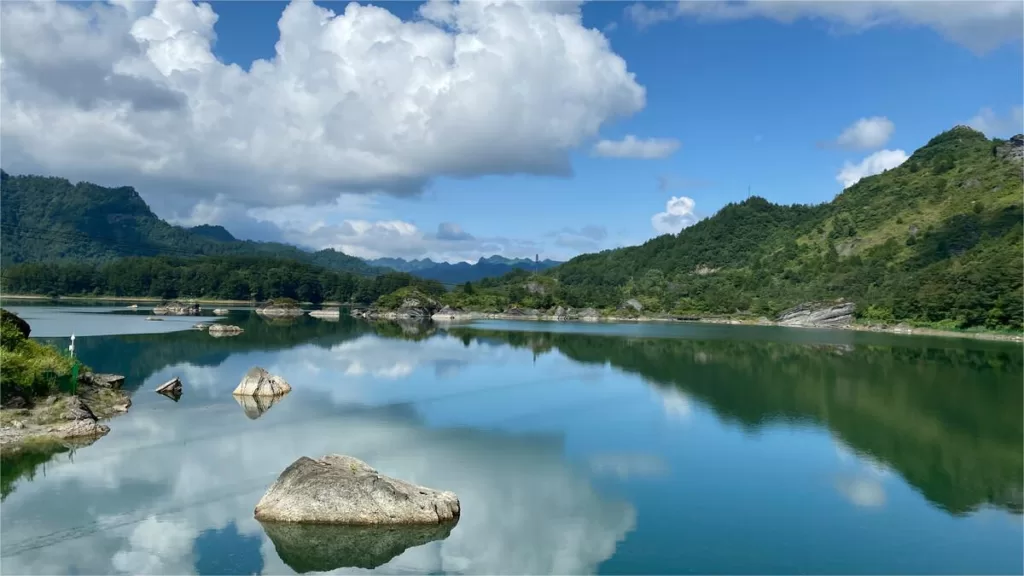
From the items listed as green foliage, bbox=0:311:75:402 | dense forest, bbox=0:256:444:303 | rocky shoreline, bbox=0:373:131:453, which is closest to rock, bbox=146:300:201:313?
dense forest, bbox=0:256:444:303

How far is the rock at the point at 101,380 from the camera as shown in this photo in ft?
90.3

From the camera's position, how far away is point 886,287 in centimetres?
9744

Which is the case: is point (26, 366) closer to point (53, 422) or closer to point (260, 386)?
point (53, 422)

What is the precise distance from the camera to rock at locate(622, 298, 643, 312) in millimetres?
124625

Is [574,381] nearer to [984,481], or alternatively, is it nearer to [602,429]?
[602,429]

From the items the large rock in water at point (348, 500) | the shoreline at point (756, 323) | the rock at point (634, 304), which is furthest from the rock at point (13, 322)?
the rock at point (634, 304)

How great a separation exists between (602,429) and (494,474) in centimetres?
820

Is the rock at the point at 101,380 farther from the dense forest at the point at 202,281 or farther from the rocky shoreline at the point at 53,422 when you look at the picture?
the dense forest at the point at 202,281

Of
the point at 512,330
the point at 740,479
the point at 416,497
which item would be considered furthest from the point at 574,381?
the point at 512,330

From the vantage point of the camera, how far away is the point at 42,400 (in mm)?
22859

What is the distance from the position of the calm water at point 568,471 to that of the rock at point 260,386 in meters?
1.04

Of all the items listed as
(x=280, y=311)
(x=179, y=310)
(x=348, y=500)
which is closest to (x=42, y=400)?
(x=348, y=500)

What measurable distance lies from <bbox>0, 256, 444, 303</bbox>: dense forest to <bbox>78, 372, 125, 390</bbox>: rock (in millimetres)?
101785

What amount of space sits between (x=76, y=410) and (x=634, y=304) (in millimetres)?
111351
